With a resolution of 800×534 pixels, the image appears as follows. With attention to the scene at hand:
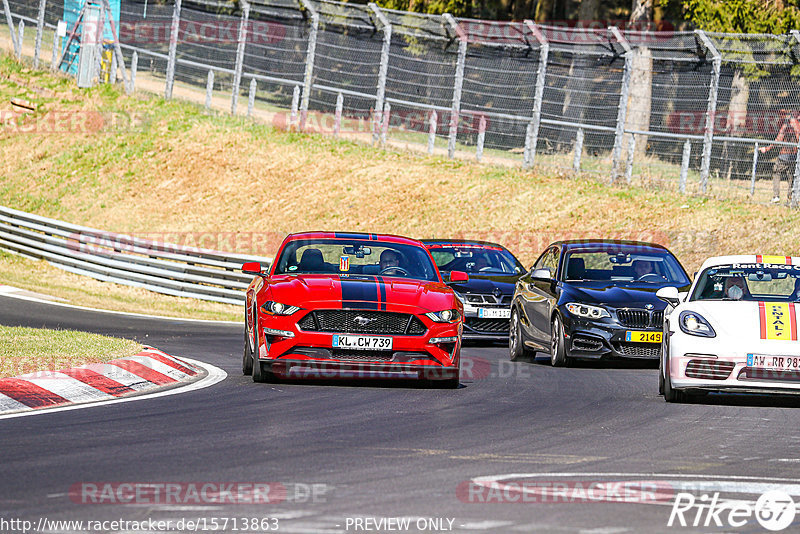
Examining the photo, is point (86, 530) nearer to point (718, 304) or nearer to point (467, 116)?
point (718, 304)

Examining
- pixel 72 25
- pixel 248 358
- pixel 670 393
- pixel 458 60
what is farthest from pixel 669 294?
pixel 72 25

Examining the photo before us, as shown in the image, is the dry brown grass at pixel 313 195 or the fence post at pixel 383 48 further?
the fence post at pixel 383 48

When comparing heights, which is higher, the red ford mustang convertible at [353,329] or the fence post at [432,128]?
the fence post at [432,128]

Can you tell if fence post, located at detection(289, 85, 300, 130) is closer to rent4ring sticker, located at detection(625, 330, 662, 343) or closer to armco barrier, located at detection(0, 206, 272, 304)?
armco barrier, located at detection(0, 206, 272, 304)

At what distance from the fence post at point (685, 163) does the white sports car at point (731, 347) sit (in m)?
15.8

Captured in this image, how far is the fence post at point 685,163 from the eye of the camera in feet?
92.0

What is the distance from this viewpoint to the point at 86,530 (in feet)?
19.9

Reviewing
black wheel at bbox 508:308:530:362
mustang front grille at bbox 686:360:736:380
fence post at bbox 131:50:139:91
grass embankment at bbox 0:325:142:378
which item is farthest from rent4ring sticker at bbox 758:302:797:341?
fence post at bbox 131:50:139:91

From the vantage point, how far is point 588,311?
51.5 feet

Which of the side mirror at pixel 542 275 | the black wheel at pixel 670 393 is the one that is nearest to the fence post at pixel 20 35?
the side mirror at pixel 542 275

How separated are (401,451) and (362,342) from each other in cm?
346

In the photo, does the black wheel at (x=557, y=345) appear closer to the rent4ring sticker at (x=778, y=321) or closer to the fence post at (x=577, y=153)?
the rent4ring sticker at (x=778, y=321)

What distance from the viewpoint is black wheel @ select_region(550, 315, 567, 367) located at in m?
15.8
